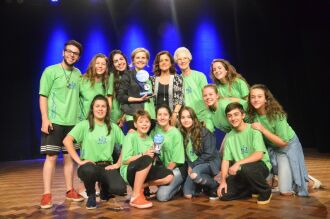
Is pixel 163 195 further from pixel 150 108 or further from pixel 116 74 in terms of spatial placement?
pixel 116 74

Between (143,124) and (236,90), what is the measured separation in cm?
108

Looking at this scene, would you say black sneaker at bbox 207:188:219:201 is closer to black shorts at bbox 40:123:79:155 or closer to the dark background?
black shorts at bbox 40:123:79:155

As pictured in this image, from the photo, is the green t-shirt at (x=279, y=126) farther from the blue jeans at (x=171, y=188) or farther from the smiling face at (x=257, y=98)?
the blue jeans at (x=171, y=188)

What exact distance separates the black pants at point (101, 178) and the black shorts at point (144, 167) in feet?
0.36

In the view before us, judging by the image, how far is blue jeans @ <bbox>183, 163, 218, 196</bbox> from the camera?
9.67 ft

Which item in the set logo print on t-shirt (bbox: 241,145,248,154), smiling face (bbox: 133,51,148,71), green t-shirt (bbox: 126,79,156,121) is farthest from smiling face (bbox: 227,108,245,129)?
smiling face (bbox: 133,51,148,71)

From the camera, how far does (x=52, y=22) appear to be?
7.05 m

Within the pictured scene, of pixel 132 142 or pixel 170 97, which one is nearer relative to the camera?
pixel 132 142

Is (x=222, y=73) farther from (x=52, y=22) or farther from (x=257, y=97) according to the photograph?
(x=52, y=22)

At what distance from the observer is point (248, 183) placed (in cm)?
286

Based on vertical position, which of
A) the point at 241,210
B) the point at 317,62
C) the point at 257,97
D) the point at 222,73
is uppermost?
the point at 317,62

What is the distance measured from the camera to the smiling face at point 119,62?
3.32 metres

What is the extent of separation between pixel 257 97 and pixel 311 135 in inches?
194

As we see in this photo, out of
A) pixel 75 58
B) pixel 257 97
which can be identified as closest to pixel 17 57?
pixel 75 58
